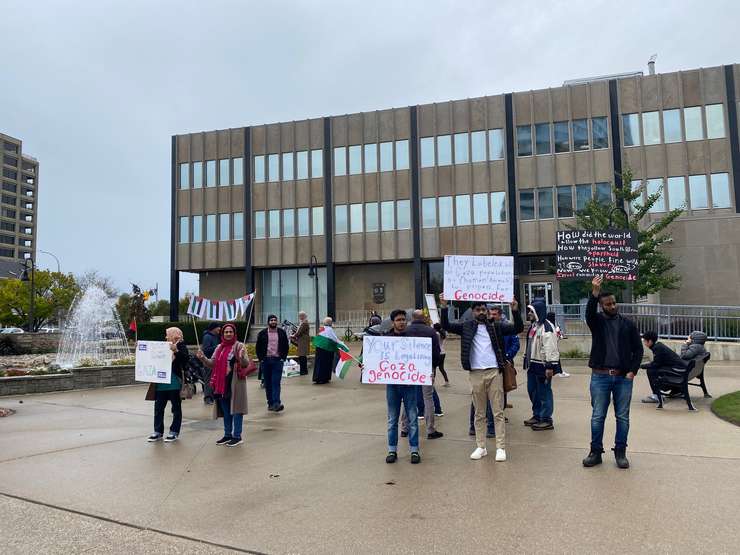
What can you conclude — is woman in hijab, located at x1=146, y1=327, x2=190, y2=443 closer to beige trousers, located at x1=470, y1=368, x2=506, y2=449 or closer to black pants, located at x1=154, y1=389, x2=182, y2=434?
black pants, located at x1=154, y1=389, x2=182, y2=434

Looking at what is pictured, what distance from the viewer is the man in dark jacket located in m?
10.8

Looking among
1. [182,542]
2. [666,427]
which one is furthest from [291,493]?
[666,427]

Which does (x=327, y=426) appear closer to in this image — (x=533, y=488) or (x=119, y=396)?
(x=533, y=488)

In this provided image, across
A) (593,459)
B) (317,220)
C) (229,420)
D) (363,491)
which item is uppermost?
(317,220)

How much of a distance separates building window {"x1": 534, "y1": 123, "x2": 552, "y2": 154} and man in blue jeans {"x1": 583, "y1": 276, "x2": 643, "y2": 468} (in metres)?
30.1

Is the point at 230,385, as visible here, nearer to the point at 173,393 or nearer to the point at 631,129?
the point at 173,393

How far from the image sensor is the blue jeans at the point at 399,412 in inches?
269

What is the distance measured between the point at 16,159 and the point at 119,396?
386ft

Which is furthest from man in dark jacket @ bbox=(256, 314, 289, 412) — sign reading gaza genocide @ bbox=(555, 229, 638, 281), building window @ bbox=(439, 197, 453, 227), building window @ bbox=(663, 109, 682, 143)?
building window @ bbox=(663, 109, 682, 143)

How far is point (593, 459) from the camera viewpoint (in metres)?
6.25

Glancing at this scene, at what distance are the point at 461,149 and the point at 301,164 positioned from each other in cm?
1102

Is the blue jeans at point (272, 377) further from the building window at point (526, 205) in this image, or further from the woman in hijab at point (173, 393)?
the building window at point (526, 205)

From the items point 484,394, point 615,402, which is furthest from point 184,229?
point 615,402

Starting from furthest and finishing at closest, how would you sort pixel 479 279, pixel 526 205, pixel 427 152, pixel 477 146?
pixel 427 152 < pixel 477 146 < pixel 526 205 < pixel 479 279
